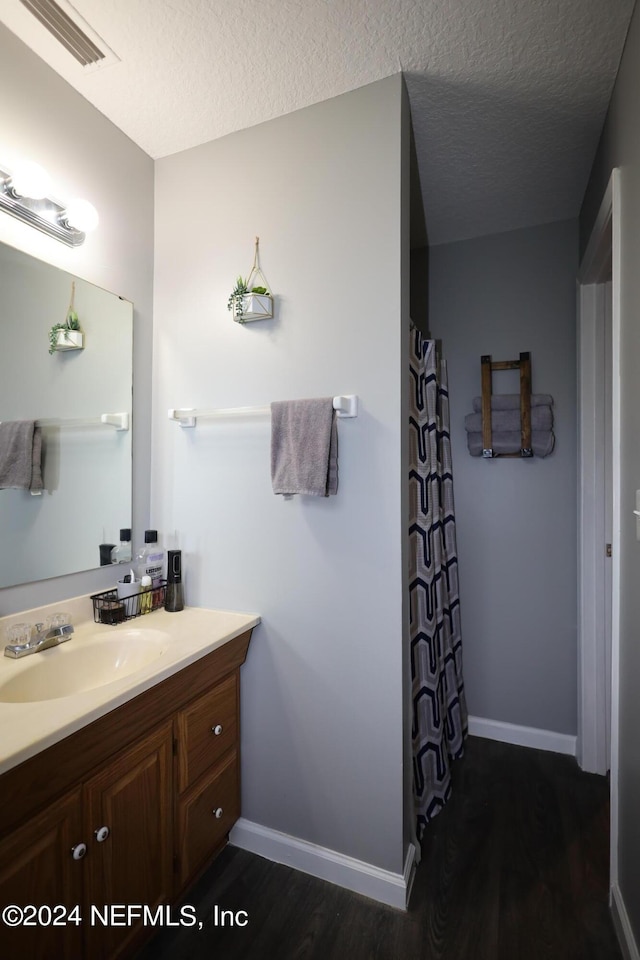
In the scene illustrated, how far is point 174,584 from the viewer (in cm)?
168

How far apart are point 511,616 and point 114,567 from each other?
74.2 inches

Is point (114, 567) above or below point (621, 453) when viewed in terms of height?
below

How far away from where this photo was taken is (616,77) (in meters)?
1.48

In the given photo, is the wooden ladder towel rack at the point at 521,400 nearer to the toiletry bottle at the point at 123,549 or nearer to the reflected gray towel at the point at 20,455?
the toiletry bottle at the point at 123,549

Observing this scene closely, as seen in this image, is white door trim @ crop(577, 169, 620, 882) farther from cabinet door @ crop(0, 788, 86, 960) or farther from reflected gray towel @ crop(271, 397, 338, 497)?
cabinet door @ crop(0, 788, 86, 960)

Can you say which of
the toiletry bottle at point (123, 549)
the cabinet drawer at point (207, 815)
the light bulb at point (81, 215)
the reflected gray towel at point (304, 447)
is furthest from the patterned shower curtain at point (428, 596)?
the light bulb at point (81, 215)

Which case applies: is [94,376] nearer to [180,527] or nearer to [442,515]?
[180,527]

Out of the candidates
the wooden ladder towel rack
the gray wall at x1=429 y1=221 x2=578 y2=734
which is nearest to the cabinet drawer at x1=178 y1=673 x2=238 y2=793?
the gray wall at x1=429 y1=221 x2=578 y2=734

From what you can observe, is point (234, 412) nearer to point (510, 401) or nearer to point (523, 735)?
point (510, 401)

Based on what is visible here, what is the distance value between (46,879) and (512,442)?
2.27 meters

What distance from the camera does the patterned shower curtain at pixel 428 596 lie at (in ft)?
5.67

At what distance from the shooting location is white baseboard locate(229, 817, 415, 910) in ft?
4.69

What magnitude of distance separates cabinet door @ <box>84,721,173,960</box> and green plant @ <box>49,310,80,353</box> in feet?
3.95

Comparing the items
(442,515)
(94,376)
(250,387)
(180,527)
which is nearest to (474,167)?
(250,387)
